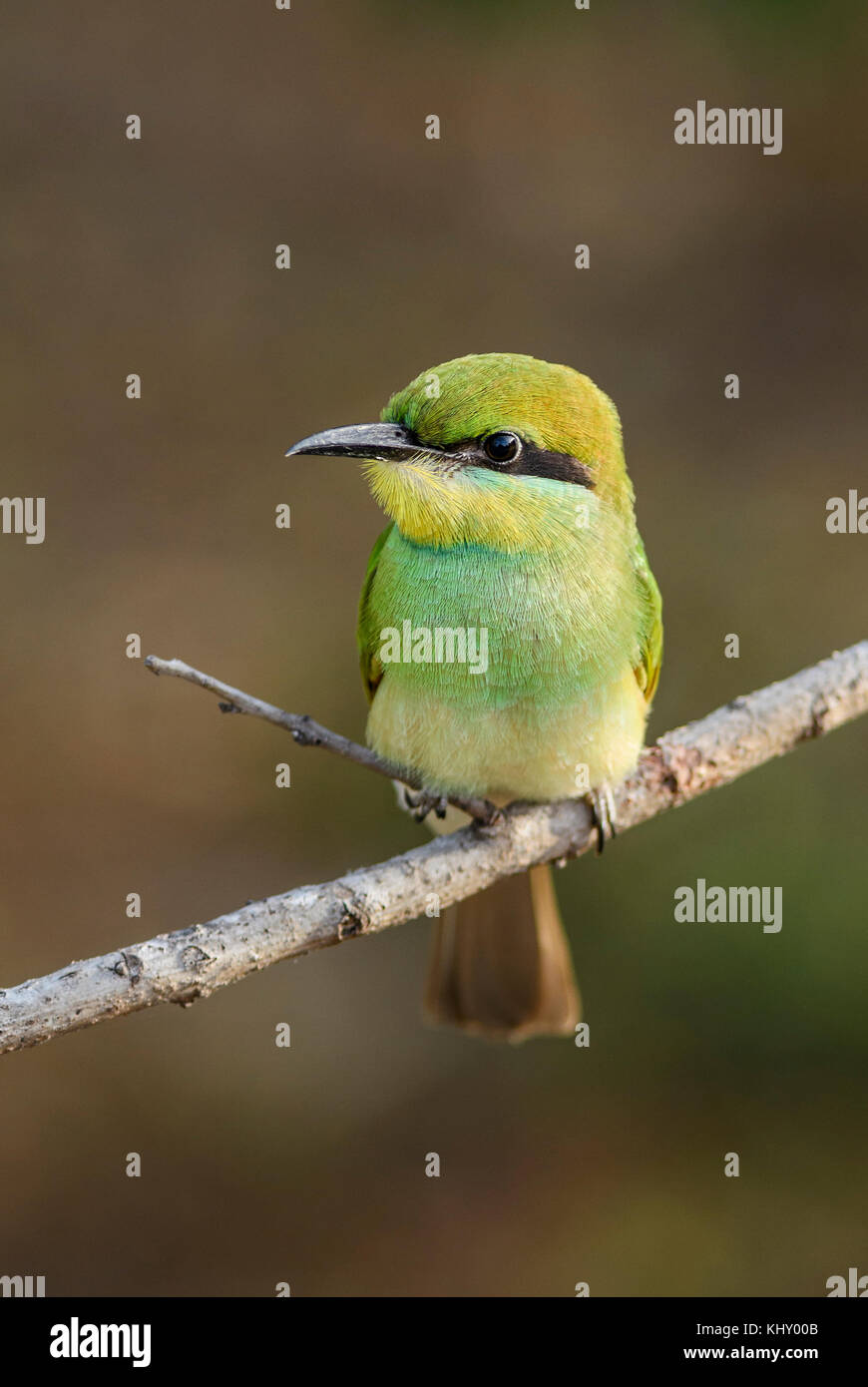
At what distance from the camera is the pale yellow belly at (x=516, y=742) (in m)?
2.41

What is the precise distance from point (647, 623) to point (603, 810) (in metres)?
0.38

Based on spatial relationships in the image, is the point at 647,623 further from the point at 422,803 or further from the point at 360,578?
the point at 360,578

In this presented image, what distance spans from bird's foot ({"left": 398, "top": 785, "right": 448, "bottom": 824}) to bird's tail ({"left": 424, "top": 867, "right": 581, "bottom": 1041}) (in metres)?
0.46

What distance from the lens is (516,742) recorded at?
2410mm

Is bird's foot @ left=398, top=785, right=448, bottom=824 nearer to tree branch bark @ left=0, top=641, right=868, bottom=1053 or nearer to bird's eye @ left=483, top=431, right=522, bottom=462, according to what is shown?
tree branch bark @ left=0, top=641, right=868, bottom=1053

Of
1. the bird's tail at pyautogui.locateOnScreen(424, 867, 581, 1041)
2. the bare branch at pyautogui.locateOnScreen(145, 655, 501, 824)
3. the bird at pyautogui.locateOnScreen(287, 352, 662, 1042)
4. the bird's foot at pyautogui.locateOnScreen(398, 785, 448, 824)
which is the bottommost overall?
the bird's tail at pyautogui.locateOnScreen(424, 867, 581, 1041)

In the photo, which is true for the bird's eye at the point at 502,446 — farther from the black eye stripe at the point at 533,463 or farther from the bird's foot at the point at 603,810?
the bird's foot at the point at 603,810

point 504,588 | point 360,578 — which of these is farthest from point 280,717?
point 360,578

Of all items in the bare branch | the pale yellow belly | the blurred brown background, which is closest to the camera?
the bare branch

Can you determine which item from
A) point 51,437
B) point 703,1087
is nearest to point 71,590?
point 51,437

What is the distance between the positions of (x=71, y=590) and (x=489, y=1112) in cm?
224

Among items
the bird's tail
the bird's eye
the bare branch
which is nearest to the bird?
the bird's eye

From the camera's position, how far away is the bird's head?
7.11ft

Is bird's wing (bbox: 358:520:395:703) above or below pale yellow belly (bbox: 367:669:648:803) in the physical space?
above
